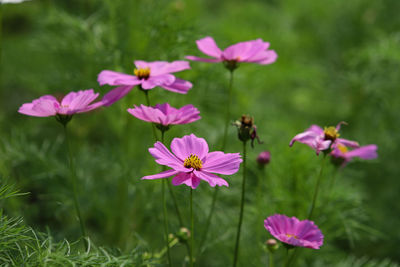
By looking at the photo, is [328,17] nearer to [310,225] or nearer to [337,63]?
[337,63]

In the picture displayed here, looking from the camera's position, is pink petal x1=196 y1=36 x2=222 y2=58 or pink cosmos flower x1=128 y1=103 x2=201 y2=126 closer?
pink cosmos flower x1=128 y1=103 x2=201 y2=126

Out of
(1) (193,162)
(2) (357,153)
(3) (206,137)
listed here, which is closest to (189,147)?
(1) (193,162)

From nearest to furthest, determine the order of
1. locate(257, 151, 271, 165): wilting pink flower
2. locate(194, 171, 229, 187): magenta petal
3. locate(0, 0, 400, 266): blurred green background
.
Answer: locate(194, 171, 229, 187): magenta petal → locate(257, 151, 271, 165): wilting pink flower → locate(0, 0, 400, 266): blurred green background

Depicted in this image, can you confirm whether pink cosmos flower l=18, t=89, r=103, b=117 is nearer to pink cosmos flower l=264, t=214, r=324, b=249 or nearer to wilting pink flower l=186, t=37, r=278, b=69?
wilting pink flower l=186, t=37, r=278, b=69

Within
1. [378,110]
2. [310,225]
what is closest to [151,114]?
[310,225]

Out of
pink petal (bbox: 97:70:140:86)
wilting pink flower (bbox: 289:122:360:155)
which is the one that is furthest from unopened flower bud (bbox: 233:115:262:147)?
pink petal (bbox: 97:70:140:86)

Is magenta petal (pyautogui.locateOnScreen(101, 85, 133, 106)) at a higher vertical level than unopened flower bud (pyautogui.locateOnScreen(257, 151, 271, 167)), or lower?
higher
